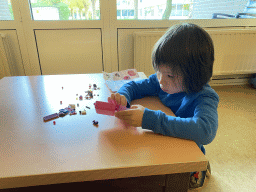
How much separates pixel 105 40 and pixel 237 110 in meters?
1.53

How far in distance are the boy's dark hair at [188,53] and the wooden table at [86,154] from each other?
0.57 ft

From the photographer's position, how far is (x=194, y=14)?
2.04 meters

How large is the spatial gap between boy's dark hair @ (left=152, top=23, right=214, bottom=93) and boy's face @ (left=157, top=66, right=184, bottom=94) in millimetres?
14

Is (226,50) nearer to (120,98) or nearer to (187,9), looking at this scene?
(187,9)

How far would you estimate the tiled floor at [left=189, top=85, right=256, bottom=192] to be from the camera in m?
1.06

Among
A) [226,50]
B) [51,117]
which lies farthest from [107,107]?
[226,50]

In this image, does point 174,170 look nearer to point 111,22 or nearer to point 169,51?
point 169,51

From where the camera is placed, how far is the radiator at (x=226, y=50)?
193cm

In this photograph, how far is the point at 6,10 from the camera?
1740 millimetres

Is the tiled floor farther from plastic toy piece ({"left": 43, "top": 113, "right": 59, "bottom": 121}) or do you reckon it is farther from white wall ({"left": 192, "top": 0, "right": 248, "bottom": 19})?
white wall ({"left": 192, "top": 0, "right": 248, "bottom": 19})

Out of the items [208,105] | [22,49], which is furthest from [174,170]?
[22,49]

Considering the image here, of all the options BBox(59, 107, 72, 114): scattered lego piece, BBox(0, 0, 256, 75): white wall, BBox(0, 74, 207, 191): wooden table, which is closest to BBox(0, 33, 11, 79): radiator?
BBox(0, 0, 256, 75): white wall

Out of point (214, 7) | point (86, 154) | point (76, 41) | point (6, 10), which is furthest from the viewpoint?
point (214, 7)

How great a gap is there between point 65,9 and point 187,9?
50.3 inches
